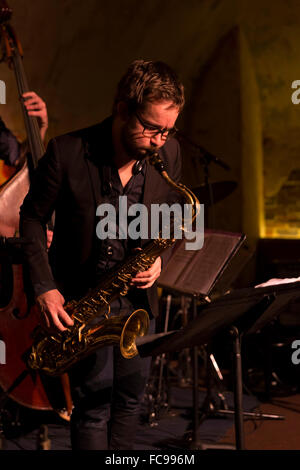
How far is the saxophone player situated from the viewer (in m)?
1.83

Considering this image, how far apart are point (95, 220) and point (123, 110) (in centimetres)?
38

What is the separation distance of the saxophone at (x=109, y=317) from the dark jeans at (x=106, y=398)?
0.17ft

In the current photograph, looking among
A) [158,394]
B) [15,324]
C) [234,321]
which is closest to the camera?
[234,321]

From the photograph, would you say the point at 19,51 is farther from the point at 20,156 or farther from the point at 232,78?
the point at 232,78

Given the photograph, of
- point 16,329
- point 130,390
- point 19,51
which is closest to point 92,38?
point 19,51

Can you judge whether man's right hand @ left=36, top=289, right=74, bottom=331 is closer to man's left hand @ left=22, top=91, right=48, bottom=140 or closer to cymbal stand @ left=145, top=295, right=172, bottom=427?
man's left hand @ left=22, top=91, right=48, bottom=140

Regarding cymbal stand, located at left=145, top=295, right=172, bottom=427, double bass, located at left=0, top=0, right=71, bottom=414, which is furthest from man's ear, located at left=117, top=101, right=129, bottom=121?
cymbal stand, located at left=145, top=295, right=172, bottom=427

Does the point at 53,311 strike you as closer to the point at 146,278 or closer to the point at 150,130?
the point at 146,278

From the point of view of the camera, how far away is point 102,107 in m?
4.41

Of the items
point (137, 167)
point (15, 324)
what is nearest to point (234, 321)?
point (137, 167)

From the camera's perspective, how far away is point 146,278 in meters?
1.94

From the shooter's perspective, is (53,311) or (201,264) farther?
(201,264)

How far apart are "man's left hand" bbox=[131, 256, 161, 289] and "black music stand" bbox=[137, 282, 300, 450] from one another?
329 millimetres

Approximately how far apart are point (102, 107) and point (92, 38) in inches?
22.5
